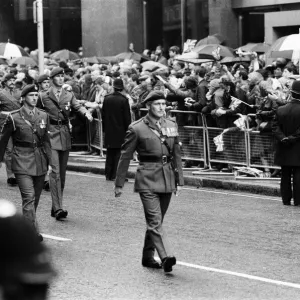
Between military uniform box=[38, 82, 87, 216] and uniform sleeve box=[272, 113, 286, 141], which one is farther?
uniform sleeve box=[272, 113, 286, 141]

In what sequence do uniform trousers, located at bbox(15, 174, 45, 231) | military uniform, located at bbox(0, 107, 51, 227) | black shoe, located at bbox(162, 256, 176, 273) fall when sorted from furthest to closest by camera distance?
military uniform, located at bbox(0, 107, 51, 227), uniform trousers, located at bbox(15, 174, 45, 231), black shoe, located at bbox(162, 256, 176, 273)

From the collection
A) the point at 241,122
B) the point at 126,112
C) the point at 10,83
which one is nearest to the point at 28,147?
the point at 241,122

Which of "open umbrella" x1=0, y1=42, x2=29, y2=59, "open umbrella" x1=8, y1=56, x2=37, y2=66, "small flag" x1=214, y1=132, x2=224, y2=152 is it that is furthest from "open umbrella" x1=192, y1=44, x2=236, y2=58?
"open umbrella" x1=8, y1=56, x2=37, y2=66

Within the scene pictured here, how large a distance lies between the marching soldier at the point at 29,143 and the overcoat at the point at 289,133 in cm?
405

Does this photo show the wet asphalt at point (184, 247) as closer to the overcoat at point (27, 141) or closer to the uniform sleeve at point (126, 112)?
the overcoat at point (27, 141)

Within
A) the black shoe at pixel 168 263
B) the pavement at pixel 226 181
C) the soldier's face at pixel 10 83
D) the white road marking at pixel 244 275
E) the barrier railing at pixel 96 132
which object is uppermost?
the soldier's face at pixel 10 83

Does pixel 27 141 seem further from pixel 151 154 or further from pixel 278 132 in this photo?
pixel 278 132

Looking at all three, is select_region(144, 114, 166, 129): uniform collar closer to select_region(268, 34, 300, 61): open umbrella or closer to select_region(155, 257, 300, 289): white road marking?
select_region(155, 257, 300, 289): white road marking

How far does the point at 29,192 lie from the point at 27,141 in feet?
1.98

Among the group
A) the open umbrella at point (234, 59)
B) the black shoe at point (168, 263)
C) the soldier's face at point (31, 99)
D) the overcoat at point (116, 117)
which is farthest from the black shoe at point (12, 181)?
the black shoe at point (168, 263)

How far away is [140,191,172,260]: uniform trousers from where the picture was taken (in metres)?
7.52

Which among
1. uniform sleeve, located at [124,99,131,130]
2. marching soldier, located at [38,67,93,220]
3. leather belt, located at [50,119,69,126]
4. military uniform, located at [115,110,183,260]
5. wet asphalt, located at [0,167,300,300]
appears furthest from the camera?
uniform sleeve, located at [124,99,131,130]

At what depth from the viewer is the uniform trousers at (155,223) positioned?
752 cm

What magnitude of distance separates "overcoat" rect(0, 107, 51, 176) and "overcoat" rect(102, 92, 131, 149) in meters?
6.26
